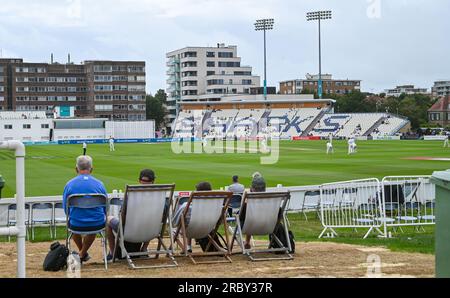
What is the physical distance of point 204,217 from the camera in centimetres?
912

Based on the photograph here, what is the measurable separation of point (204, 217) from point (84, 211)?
1.49m

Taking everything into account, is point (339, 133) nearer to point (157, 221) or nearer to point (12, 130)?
point (12, 130)

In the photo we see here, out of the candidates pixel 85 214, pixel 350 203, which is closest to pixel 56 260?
pixel 85 214

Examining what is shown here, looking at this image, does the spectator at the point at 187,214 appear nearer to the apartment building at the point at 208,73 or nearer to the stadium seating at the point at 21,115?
the stadium seating at the point at 21,115

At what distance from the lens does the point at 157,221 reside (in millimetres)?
8766

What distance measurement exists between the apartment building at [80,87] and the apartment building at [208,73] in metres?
16.6

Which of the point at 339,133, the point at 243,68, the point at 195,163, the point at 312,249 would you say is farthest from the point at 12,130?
the point at 312,249

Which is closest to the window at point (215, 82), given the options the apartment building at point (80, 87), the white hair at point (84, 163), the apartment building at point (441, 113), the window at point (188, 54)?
the window at point (188, 54)

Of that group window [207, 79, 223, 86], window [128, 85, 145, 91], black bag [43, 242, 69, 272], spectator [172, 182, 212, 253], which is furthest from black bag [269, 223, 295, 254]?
window [207, 79, 223, 86]

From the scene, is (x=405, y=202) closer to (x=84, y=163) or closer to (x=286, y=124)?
(x=84, y=163)

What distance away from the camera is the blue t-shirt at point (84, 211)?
8.83 m

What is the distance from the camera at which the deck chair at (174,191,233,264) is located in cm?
897

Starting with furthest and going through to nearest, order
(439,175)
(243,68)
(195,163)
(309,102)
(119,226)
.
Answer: (243,68) → (309,102) → (195,163) → (119,226) → (439,175)
